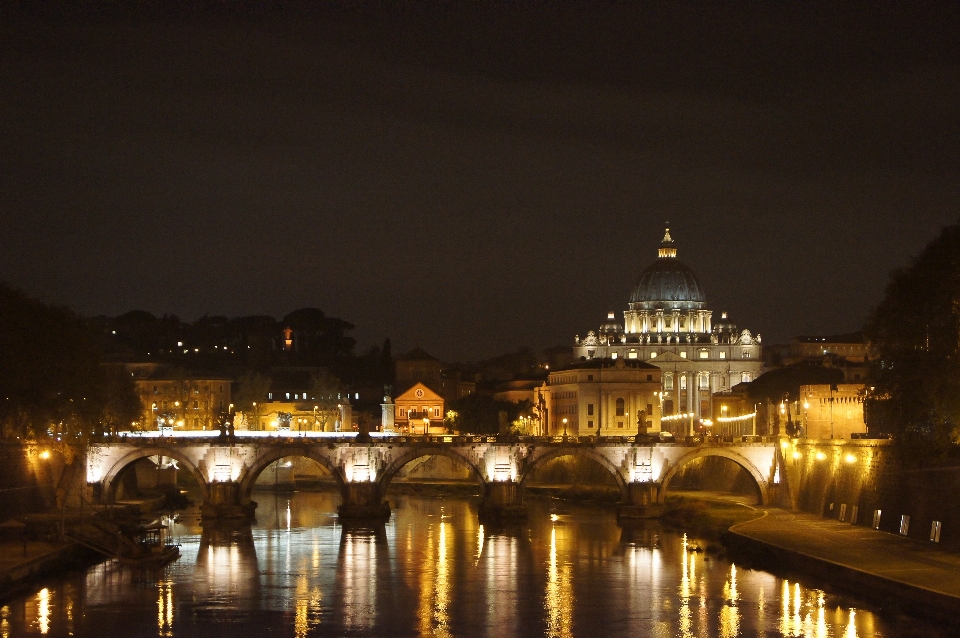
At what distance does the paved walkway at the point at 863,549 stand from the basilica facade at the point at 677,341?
295ft

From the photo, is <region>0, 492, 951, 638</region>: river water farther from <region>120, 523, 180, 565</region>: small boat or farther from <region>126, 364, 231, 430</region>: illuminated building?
<region>126, 364, 231, 430</region>: illuminated building

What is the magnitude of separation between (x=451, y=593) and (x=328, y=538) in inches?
614

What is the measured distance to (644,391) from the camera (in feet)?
411

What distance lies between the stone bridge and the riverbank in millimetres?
10260

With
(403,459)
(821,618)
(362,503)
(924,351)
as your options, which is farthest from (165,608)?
(403,459)

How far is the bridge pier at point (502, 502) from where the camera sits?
67312 mm

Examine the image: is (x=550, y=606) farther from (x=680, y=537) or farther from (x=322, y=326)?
(x=322, y=326)

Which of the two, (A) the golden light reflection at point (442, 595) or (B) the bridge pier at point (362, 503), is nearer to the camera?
(A) the golden light reflection at point (442, 595)

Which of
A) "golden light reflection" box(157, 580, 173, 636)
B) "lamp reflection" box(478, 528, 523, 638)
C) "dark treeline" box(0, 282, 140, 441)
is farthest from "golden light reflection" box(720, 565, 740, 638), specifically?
"dark treeline" box(0, 282, 140, 441)

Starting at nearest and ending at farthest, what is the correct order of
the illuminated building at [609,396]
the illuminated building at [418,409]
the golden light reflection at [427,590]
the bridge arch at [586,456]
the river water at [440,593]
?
the river water at [440,593] → the golden light reflection at [427,590] → the bridge arch at [586,456] → the illuminated building at [609,396] → the illuminated building at [418,409]

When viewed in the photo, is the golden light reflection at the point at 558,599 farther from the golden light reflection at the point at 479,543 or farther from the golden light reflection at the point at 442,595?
the golden light reflection at the point at 442,595

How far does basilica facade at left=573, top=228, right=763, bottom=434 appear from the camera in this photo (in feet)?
501

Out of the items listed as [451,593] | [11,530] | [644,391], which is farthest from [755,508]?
[644,391]

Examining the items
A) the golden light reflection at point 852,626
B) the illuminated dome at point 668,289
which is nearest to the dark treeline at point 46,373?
the golden light reflection at point 852,626
